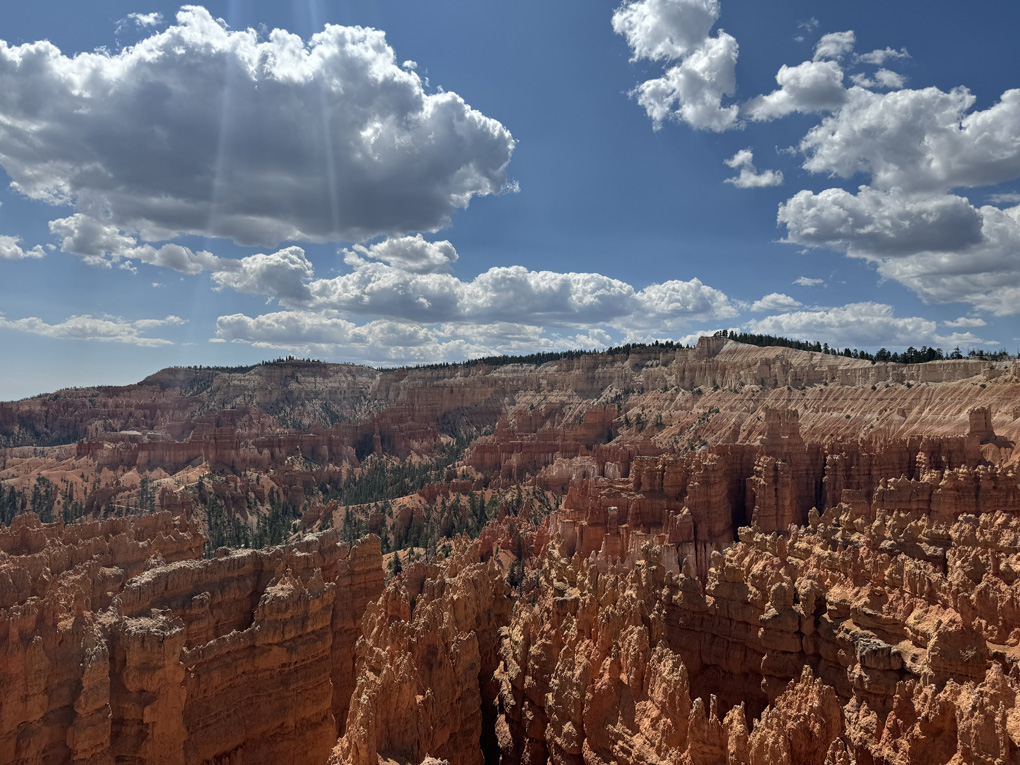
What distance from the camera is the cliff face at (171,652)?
12281 millimetres

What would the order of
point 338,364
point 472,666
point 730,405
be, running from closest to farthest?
point 472,666
point 730,405
point 338,364

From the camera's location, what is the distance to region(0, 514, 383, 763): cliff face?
12.3 metres

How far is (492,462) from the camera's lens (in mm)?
92688

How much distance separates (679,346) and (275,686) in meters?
126

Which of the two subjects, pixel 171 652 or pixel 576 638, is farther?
pixel 576 638

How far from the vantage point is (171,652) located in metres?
13.4

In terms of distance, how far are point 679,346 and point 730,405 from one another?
4857 cm

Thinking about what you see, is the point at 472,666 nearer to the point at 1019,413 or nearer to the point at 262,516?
the point at 1019,413

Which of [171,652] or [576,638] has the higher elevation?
[171,652]

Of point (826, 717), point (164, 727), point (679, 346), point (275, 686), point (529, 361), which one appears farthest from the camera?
point (529, 361)

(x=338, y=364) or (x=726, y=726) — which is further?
(x=338, y=364)

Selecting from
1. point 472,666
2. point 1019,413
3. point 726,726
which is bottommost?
point 472,666

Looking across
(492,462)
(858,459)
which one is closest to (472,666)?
(858,459)

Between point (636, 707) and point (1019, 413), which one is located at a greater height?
point (1019, 413)
